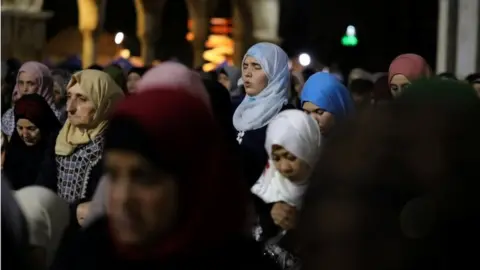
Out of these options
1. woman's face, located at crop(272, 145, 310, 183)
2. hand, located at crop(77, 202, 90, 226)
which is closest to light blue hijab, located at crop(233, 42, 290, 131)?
hand, located at crop(77, 202, 90, 226)

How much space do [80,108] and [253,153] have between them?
892mm

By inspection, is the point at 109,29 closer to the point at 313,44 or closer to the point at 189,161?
the point at 313,44

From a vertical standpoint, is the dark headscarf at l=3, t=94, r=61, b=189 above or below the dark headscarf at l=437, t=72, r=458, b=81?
below

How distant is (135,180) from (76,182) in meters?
2.83

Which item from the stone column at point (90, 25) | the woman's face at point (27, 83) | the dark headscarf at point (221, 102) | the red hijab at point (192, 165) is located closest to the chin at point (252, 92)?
the dark headscarf at point (221, 102)

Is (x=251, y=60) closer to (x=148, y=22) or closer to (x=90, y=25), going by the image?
(x=90, y=25)

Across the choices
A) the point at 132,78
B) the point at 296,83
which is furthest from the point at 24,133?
the point at 296,83

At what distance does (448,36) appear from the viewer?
725 inches

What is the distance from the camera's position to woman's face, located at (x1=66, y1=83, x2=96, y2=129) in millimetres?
5715

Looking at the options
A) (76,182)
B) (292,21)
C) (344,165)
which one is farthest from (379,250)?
(292,21)

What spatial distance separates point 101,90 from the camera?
5.83m

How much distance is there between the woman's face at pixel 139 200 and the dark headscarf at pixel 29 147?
3.39m

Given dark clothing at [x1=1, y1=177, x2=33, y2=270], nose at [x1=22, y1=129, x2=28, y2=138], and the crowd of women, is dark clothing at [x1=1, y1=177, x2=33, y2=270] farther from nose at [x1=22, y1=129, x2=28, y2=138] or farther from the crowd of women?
nose at [x1=22, y1=129, x2=28, y2=138]

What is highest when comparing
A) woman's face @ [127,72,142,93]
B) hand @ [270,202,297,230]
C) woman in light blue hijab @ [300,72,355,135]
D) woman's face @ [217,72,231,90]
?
woman in light blue hijab @ [300,72,355,135]
